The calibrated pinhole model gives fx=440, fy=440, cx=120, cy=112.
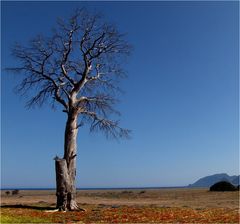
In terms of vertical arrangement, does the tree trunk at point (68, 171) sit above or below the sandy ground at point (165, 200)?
above

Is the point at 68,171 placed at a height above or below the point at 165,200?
above

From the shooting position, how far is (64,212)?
73.3ft

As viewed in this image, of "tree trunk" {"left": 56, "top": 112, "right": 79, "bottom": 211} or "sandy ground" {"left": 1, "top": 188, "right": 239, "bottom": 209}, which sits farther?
"sandy ground" {"left": 1, "top": 188, "right": 239, "bottom": 209}

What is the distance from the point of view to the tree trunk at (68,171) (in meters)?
23.4

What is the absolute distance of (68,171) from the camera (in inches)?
955

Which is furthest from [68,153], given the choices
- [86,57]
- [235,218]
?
[235,218]

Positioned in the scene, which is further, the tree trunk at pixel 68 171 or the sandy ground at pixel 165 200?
the sandy ground at pixel 165 200

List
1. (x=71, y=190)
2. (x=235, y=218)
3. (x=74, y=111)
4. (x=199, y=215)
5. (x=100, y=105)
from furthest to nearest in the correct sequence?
1. (x=100, y=105)
2. (x=74, y=111)
3. (x=71, y=190)
4. (x=199, y=215)
5. (x=235, y=218)

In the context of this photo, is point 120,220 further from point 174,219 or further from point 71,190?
point 71,190

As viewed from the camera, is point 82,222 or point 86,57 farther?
point 86,57

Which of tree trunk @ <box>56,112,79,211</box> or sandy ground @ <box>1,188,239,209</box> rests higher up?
tree trunk @ <box>56,112,79,211</box>

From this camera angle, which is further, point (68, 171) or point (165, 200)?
point (165, 200)

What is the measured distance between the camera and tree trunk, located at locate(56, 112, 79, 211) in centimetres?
2341

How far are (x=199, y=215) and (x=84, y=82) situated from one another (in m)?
11.1
